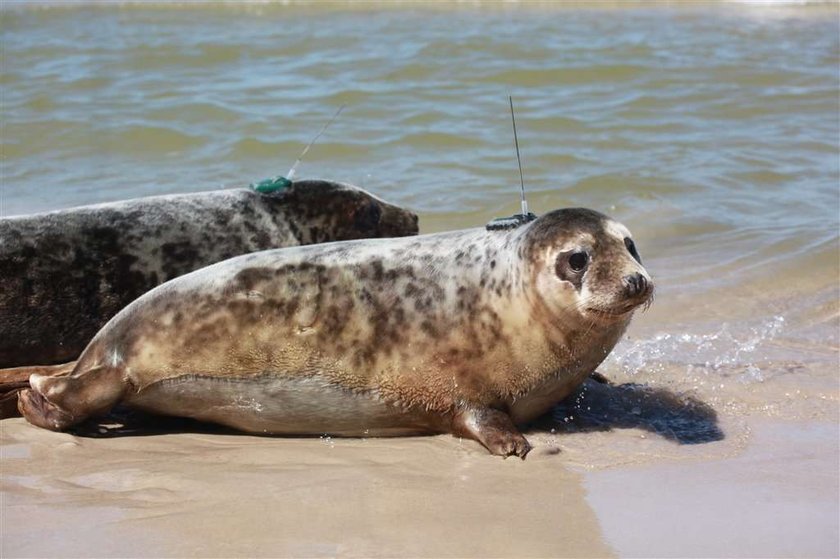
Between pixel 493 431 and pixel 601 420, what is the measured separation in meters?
0.53

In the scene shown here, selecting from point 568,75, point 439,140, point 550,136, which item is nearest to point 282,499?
point 439,140

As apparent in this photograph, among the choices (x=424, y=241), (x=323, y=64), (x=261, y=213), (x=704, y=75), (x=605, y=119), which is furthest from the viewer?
(x=323, y=64)

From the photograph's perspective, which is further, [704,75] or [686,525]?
[704,75]

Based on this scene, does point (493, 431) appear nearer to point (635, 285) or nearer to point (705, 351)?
point (635, 285)

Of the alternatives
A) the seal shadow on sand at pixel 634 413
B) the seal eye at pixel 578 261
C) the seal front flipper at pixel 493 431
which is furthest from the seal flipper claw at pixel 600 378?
the seal eye at pixel 578 261

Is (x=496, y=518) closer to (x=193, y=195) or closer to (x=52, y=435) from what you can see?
(x=52, y=435)

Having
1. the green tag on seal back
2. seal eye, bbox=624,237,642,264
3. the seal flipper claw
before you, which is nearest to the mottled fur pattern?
the green tag on seal back

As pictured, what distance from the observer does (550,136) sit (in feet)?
34.7

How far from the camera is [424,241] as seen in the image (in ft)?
15.9

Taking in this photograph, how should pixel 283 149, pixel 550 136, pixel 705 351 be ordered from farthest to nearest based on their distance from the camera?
pixel 550 136 < pixel 283 149 < pixel 705 351

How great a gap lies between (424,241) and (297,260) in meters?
0.49

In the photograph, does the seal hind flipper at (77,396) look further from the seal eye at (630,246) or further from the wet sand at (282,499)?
the seal eye at (630,246)

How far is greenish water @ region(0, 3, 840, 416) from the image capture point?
6.26 metres

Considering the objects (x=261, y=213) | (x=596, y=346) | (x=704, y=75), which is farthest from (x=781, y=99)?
(x=596, y=346)
